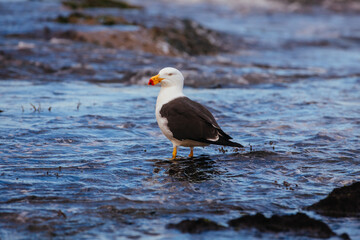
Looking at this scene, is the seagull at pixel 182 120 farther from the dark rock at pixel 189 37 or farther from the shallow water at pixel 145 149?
the dark rock at pixel 189 37

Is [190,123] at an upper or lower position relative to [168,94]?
lower

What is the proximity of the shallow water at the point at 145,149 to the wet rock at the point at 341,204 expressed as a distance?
137 millimetres

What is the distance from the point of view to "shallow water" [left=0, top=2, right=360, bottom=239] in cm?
542

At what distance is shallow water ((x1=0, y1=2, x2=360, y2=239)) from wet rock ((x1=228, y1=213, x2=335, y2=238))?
16cm

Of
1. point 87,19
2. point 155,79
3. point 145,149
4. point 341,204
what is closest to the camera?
point 341,204

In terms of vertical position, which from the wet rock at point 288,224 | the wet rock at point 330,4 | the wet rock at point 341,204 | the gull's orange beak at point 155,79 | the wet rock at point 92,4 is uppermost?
the wet rock at point 330,4

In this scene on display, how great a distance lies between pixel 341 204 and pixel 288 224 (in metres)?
0.79

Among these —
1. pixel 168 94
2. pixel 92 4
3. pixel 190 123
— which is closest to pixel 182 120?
pixel 190 123

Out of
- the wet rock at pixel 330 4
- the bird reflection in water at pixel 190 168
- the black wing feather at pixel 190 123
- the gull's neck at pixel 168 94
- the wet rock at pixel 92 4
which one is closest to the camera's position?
the bird reflection in water at pixel 190 168

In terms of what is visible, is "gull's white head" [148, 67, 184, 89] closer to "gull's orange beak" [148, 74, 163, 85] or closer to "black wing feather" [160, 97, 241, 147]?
"gull's orange beak" [148, 74, 163, 85]

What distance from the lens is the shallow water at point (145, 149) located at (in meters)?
5.42

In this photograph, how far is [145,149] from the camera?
26.8ft

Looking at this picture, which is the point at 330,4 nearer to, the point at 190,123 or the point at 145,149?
the point at 145,149

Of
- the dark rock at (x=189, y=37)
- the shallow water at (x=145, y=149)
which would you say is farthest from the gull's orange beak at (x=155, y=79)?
the dark rock at (x=189, y=37)
